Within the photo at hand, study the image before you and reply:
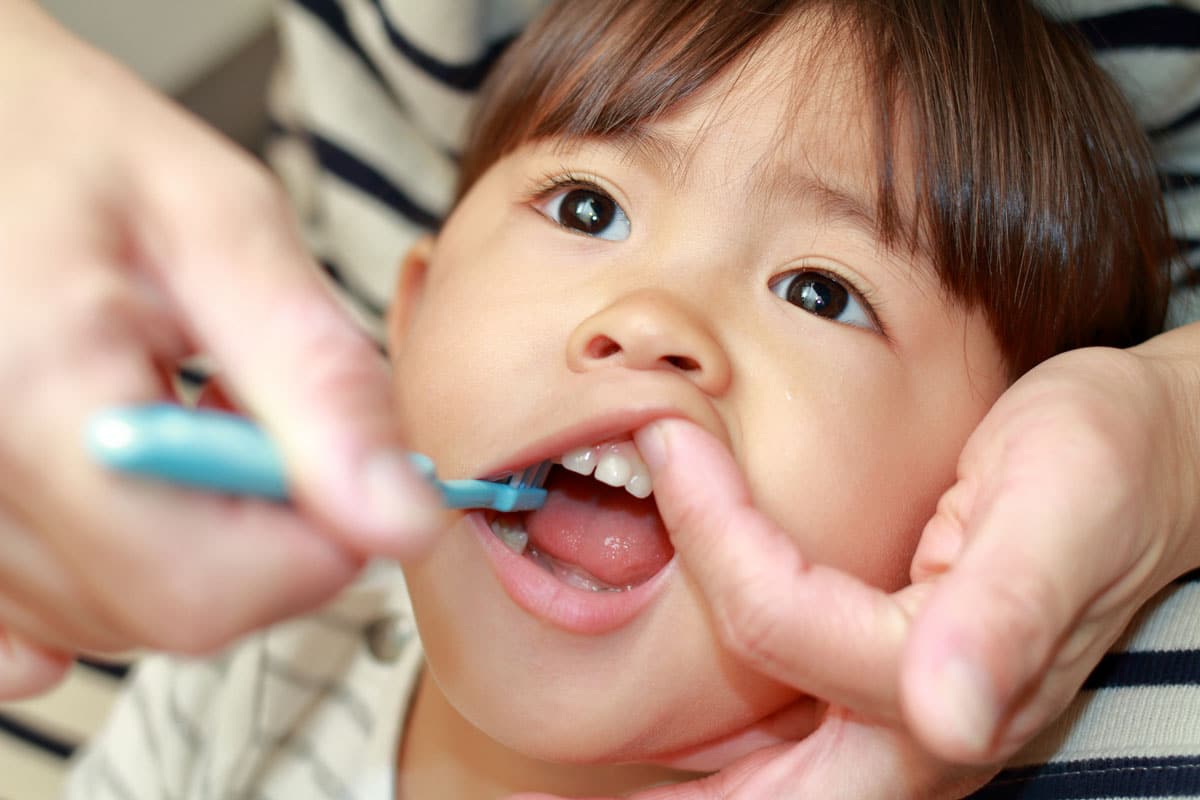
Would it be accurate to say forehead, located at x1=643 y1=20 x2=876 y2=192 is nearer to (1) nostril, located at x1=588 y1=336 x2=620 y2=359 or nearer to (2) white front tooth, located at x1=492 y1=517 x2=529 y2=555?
(1) nostril, located at x1=588 y1=336 x2=620 y2=359

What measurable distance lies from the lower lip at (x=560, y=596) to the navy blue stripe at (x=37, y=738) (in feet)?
2.70

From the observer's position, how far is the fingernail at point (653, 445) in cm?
69

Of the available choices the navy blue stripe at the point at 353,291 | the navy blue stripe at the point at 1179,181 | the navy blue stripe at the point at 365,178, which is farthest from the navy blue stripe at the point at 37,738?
the navy blue stripe at the point at 1179,181

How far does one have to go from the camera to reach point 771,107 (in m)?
0.84

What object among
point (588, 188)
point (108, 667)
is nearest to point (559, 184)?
point (588, 188)

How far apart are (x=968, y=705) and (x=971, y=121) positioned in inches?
20.5

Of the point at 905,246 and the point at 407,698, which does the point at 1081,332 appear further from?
the point at 407,698

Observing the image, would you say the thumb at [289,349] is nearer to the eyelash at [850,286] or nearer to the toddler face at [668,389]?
the toddler face at [668,389]

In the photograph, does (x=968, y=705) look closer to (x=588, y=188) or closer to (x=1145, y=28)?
(x=588, y=188)

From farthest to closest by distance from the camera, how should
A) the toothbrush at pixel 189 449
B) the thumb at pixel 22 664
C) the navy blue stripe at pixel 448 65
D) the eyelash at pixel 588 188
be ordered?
the navy blue stripe at pixel 448 65
the eyelash at pixel 588 188
the thumb at pixel 22 664
the toothbrush at pixel 189 449

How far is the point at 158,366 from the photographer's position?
1.69 ft

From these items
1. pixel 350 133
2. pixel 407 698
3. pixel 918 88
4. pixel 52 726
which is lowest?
pixel 52 726

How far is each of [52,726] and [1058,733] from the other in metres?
1.13

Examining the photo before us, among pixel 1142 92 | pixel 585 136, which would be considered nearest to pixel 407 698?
pixel 585 136
